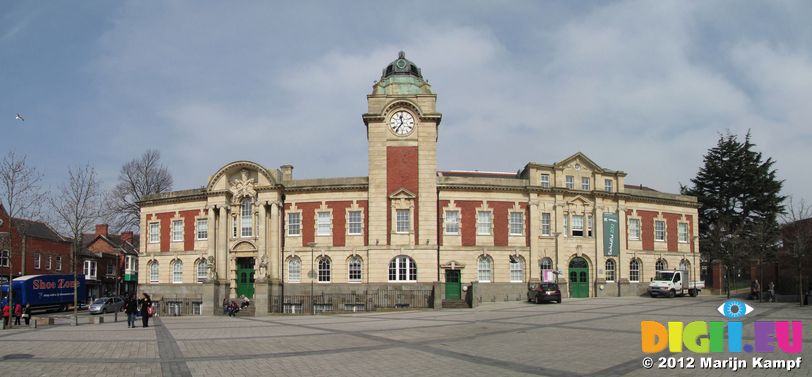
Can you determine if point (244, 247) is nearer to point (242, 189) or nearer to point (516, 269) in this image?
point (242, 189)

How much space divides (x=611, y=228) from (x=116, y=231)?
47768 millimetres

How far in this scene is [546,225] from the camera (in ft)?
158

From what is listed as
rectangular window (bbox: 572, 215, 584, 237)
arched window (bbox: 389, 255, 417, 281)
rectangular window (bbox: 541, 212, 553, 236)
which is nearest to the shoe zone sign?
arched window (bbox: 389, 255, 417, 281)

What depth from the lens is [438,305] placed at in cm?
3953

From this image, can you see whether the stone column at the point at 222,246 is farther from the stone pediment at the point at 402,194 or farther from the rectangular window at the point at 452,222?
the rectangular window at the point at 452,222

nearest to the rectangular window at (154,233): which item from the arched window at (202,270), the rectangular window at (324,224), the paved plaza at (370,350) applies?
the arched window at (202,270)

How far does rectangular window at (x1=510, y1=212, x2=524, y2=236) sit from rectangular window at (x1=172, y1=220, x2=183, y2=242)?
27.3 metres

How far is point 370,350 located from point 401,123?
29.0m

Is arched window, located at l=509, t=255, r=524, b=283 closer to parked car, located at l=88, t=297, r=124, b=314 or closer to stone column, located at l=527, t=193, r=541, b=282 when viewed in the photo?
stone column, located at l=527, t=193, r=541, b=282

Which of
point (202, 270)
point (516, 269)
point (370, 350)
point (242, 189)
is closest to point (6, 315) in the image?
point (202, 270)

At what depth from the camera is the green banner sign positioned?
162 ft

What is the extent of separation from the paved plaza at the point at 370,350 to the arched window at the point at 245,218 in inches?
771

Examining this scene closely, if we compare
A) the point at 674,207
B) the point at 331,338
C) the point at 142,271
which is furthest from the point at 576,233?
the point at 142,271

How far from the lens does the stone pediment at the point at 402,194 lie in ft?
148
